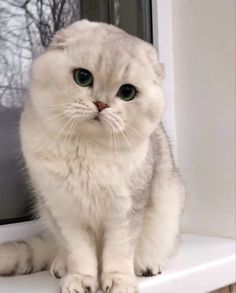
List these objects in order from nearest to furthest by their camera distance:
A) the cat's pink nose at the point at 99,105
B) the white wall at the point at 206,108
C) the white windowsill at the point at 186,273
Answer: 1. the cat's pink nose at the point at 99,105
2. the white windowsill at the point at 186,273
3. the white wall at the point at 206,108

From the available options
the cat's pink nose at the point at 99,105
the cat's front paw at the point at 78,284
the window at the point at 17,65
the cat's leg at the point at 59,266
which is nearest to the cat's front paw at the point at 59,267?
the cat's leg at the point at 59,266

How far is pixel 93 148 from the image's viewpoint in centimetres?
107

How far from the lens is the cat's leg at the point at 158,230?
122 centimetres

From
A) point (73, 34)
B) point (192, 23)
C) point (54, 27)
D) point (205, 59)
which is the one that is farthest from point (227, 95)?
point (73, 34)

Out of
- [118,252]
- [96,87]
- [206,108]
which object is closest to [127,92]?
[96,87]

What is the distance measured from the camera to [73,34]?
1069 mm

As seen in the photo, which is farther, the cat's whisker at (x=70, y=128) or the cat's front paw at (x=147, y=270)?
the cat's front paw at (x=147, y=270)

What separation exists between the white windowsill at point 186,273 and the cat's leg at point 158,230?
0.04m

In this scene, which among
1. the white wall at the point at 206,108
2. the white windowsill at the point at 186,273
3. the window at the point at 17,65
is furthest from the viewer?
the white wall at the point at 206,108

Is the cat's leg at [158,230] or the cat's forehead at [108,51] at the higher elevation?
the cat's forehead at [108,51]

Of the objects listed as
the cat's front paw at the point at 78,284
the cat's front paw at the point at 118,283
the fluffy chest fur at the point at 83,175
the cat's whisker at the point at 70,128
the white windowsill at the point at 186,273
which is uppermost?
the cat's whisker at the point at 70,128

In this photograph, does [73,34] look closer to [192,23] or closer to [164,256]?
[164,256]

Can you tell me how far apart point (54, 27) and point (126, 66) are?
55 cm

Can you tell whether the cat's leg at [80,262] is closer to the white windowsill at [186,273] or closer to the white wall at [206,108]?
the white windowsill at [186,273]
